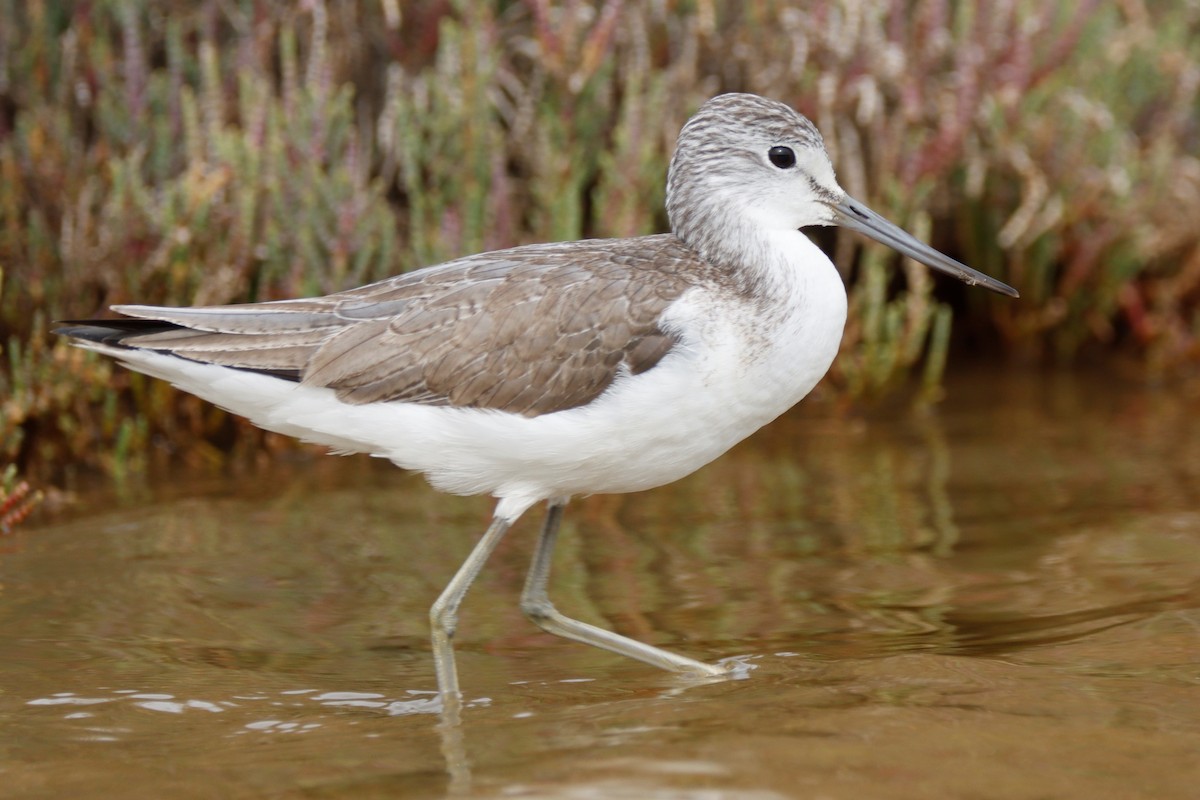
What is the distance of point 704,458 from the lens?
4.40 m

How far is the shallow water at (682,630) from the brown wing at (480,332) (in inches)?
34.0

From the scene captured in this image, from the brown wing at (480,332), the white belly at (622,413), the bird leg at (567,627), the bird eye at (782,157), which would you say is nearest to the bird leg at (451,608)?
the white belly at (622,413)

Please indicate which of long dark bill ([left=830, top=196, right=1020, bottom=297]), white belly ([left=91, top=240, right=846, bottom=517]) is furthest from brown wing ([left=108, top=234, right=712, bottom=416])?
long dark bill ([left=830, top=196, right=1020, bottom=297])

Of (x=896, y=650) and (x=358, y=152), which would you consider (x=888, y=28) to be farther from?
(x=896, y=650)

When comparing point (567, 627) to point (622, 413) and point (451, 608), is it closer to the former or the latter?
point (451, 608)

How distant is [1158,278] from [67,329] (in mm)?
5831

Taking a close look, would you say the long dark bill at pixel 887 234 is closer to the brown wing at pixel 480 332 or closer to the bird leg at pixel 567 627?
the brown wing at pixel 480 332

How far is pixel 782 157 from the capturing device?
465 cm

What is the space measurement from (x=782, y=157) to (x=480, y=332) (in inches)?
41.2

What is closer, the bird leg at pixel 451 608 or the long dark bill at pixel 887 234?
the bird leg at pixel 451 608

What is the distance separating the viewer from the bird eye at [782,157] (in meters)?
4.64

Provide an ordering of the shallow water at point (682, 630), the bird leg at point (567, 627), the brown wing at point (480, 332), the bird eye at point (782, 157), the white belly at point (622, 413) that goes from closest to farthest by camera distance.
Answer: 1. the shallow water at point (682, 630)
2. the white belly at point (622, 413)
3. the brown wing at point (480, 332)
4. the bird leg at point (567, 627)
5. the bird eye at point (782, 157)

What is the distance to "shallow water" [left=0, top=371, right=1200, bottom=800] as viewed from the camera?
3689mm

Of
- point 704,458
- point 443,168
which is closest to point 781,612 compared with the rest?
point 704,458
